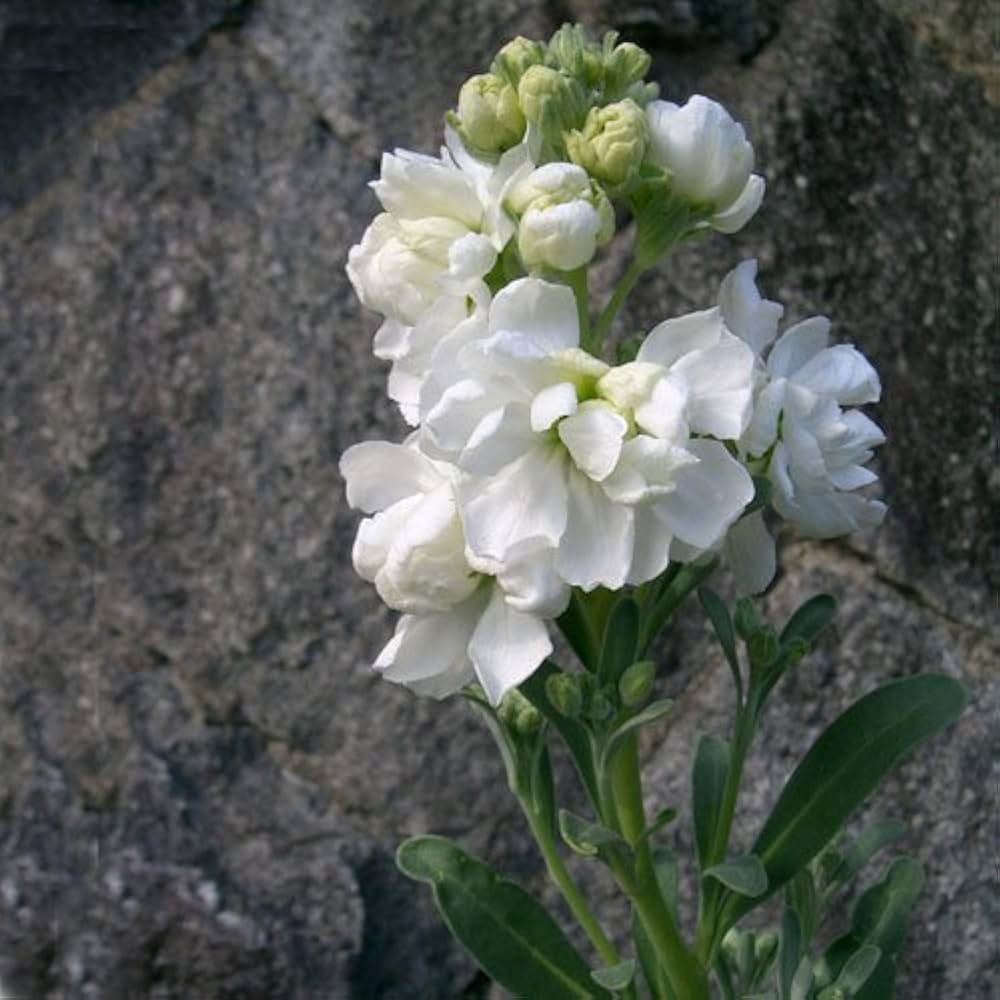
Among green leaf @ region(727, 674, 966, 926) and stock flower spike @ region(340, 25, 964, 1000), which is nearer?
stock flower spike @ region(340, 25, 964, 1000)

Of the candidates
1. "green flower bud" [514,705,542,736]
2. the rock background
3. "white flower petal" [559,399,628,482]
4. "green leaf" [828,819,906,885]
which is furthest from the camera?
the rock background

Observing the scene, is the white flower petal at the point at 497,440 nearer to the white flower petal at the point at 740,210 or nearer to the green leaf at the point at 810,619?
the white flower petal at the point at 740,210

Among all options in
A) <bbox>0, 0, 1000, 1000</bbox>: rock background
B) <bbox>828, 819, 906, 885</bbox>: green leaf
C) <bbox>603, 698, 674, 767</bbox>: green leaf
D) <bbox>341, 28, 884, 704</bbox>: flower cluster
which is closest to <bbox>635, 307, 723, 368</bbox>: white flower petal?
<bbox>341, 28, 884, 704</bbox>: flower cluster

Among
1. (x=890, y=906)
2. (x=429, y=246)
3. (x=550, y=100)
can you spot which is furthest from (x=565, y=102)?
(x=890, y=906)

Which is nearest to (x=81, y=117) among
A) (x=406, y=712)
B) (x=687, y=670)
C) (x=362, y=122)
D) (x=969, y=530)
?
(x=362, y=122)

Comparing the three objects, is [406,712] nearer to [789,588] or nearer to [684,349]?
[789,588]

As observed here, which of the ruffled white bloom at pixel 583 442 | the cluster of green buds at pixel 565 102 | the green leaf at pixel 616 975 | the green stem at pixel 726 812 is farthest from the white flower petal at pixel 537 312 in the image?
the green leaf at pixel 616 975

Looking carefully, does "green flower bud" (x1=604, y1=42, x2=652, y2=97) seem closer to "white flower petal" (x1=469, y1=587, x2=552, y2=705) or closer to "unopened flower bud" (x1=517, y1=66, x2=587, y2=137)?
"unopened flower bud" (x1=517, y1=66, x2=587, y2=137)

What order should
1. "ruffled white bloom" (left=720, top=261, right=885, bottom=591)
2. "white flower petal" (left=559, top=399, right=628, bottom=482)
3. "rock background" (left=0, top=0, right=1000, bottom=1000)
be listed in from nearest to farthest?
"white flower petal" (left=559, top=399, right=628, bottom=482)
"ruffled white bloom" (left=720, top=261, right=885, bottom=591)
"rock background" (left=0, top=0, right=1000, bottom=1000)
